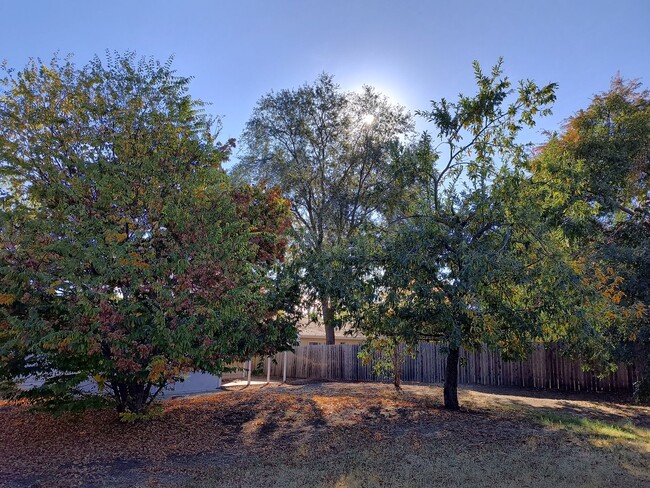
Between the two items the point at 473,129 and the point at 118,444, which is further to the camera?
the point at 473,129

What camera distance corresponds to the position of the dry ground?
265 inches

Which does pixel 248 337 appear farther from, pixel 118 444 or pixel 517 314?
pixel 517 314

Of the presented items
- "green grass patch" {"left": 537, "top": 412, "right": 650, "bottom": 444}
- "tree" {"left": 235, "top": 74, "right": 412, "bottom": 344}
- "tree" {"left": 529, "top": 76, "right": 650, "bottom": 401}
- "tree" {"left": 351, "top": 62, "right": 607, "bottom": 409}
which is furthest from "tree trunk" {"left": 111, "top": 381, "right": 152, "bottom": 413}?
"tree" {"left": 235, "top": 74, "right": 412, "bottom": 344}

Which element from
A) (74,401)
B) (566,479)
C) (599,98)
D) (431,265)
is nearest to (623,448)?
(566,479)

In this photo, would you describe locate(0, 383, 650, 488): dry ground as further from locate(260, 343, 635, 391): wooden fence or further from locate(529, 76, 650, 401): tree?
locate(260, 343, 635, 391): wooden fence

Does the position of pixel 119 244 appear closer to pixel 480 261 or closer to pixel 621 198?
pixel 480 261

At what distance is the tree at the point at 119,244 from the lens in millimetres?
8078

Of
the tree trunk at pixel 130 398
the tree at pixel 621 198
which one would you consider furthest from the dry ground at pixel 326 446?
the tree at pixel 621 198

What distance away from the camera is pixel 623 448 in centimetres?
830

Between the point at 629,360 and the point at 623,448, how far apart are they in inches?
330

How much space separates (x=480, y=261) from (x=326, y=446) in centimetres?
407

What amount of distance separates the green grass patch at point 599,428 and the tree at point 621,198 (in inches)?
91.2

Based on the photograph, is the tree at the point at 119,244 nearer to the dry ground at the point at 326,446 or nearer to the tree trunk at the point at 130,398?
the tree trunk at the point at 130,398

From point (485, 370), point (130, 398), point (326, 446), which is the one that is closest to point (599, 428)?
point (326, 446)
